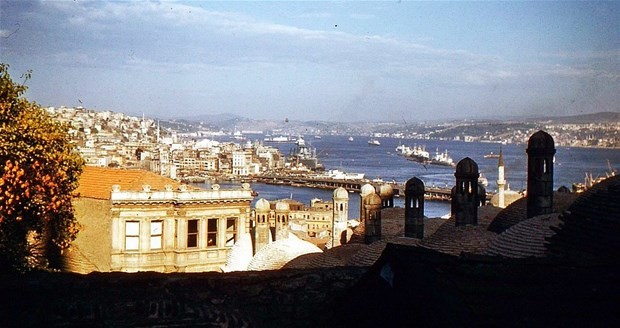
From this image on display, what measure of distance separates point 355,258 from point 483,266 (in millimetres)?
9717

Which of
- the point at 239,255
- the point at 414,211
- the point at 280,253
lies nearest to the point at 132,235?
the point at 239,255

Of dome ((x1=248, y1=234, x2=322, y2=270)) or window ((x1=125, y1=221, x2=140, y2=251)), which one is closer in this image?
dome ((x1=248, y1=234, x2=322, y2=270))

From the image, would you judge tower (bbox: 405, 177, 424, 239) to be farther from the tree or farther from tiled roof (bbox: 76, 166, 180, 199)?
tiled roof (bbox: 76, 166, 180, 199)

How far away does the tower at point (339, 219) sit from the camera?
2472 cm

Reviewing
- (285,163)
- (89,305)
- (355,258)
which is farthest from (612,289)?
(285,163)

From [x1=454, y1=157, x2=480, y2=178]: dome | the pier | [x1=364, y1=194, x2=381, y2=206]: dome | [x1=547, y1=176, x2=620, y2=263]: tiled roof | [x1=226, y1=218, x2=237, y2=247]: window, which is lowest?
the pier

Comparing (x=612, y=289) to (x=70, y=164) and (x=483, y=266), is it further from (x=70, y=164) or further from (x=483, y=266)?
(x=70, y=164)

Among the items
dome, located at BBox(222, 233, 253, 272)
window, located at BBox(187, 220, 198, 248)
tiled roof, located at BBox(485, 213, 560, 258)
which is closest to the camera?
tiled roof, located at BBox(485, 213, 560, 258)

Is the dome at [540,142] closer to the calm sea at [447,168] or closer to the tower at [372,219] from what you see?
the tower at [372,219]

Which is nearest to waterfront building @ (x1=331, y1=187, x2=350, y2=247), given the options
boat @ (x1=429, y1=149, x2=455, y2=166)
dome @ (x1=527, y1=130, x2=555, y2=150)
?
dome @ (x1=527, y1=130, x2=555, y2=150)

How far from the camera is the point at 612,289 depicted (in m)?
5.01

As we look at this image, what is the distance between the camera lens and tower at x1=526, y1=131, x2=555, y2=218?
1412 centimetres

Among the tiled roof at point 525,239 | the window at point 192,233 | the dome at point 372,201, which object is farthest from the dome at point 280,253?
the tiled roof at point 525,239

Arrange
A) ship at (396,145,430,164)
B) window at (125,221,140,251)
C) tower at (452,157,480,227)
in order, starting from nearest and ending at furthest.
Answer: tower at (452,157,480,227) → window at (125,221,140,251) → ship at (396,145,430,164)
